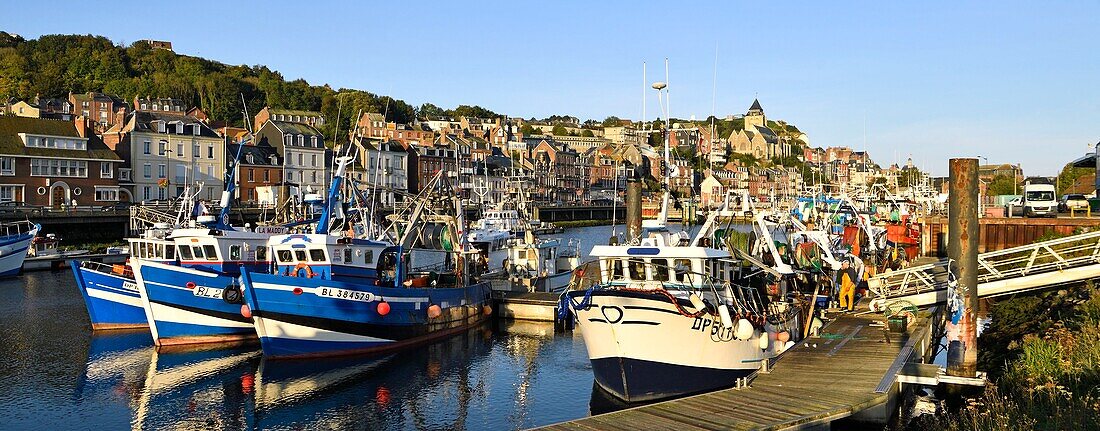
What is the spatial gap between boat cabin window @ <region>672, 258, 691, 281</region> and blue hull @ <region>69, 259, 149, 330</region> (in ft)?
68.3

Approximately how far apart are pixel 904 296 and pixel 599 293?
41.6 feet

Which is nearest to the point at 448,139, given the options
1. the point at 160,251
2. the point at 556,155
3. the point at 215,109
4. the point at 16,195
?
the point at 556,155

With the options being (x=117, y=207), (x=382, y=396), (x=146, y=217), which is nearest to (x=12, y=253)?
(x=146, y=217)

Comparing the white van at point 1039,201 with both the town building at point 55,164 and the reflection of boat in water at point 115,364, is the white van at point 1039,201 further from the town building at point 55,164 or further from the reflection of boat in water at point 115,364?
the town building at point 55,164

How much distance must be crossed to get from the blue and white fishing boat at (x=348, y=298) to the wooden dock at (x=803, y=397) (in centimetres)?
1388

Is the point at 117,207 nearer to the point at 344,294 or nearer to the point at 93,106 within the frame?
the point at 93,106

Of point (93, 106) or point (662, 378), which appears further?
point (93, 106)

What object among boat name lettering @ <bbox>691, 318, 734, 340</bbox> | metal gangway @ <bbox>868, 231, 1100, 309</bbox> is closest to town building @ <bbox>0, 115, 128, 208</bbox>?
metal gangway @ <bbox>868, 231, 1100, 309</bbox>

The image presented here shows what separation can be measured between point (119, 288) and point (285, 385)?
1136cm

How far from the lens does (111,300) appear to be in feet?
111

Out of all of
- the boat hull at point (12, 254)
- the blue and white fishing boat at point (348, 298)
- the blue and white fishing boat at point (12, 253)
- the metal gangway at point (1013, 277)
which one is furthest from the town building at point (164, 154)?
the metal gangway at point (1013, 277)

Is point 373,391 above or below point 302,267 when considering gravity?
below

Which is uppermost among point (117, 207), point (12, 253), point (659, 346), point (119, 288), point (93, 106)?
point (93, 106)

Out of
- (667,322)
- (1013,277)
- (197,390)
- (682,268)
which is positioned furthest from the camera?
(1013,277)
